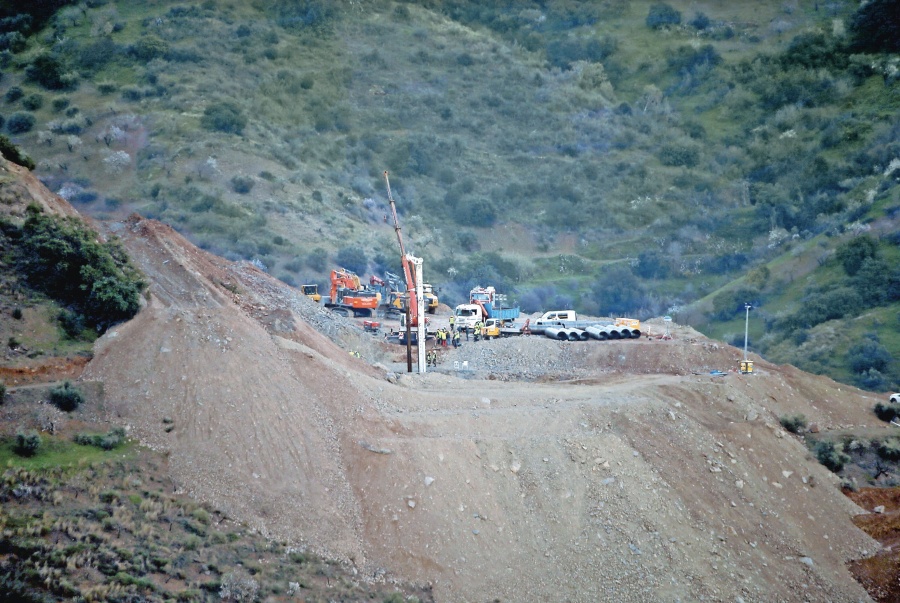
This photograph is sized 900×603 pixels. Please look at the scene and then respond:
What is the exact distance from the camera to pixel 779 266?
60.0 metres

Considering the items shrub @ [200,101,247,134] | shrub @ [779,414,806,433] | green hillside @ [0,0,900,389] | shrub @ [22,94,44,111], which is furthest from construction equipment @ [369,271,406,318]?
shrub @ [22,94,44,111]

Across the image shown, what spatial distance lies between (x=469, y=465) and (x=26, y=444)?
411 inches

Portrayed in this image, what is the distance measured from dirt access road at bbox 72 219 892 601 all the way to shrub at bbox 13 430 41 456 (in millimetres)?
2550

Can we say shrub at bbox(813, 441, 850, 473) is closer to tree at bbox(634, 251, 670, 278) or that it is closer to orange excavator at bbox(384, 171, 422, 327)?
orange excavator at bbox(384, 171, 422, 327)

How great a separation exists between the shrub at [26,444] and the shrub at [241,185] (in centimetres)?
4601

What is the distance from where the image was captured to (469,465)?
2400 cm

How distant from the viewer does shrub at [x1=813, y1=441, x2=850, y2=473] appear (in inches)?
1185

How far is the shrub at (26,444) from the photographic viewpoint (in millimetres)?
19727

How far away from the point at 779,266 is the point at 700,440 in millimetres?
35675

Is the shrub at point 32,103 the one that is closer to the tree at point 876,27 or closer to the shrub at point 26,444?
the shrub at point 26,444

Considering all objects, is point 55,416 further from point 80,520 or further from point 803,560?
point 803,560

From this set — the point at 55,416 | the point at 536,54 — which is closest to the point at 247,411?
the point at 55,416

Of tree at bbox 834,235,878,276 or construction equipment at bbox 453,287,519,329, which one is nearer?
construction equipment at bbox 453,287,519,329

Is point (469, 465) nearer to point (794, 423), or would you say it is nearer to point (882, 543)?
point (882, 543)
